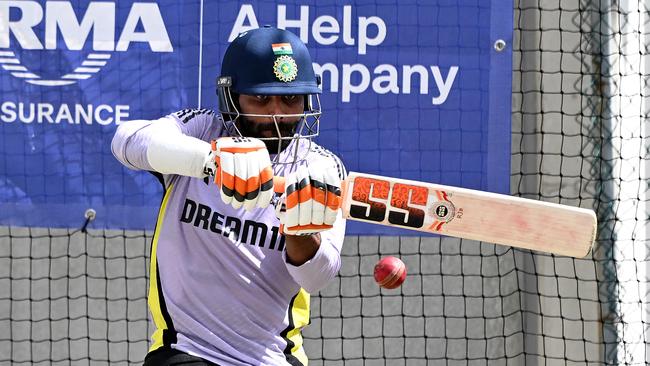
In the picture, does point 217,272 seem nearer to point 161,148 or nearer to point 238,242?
point 238,242

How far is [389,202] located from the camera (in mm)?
2863

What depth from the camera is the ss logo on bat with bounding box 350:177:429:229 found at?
2848 mm

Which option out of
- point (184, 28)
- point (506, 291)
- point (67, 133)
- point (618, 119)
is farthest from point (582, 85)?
point (67, 133)

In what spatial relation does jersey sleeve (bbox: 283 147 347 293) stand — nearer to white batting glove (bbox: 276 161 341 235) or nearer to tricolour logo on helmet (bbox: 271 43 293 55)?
white batting glove (bbox: 276 161 341 235)

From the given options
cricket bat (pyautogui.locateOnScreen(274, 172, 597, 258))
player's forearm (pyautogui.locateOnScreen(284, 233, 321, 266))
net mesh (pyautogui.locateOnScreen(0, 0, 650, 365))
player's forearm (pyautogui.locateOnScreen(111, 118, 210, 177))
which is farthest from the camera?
net mesh (pyautogui.locateOnScreen(0, 0, 650, 365))

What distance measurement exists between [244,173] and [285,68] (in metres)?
0.52

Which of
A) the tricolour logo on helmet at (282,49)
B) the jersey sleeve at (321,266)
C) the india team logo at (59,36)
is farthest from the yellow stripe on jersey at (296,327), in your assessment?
the india team logo at (59,36)

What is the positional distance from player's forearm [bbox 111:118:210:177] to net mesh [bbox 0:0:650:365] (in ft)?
8.15

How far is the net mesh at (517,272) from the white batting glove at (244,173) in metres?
2.73

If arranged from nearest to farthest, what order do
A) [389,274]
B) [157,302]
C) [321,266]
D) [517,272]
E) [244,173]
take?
1. [244,173]
2. [321,266]
3. [157,302]
4. [389,274]
5. [517,272]

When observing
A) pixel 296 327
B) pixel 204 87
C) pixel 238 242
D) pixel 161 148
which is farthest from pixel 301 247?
pixel 204 87

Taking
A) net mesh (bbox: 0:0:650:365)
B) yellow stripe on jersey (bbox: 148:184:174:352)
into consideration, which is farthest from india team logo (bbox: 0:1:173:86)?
yellow stripe on jersey (bbox: 148:184:174:352)

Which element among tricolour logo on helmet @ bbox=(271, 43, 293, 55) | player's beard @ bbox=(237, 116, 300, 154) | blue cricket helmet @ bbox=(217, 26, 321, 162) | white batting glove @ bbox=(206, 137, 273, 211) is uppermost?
tricolour logo on helmet @ bbox=(271, 43, 293, 55)

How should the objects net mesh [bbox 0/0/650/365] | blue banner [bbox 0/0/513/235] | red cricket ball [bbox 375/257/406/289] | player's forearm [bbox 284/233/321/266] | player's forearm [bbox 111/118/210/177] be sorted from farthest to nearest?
net mesh [bbox 0/0/650/365] < blue banner [bbox 0/0/513/235] < red cricket ball [bbox 375/257/406/289] < player's forearm [bbox 284/233/321/266] < player's forearm [bbox 111/118/210/177]
